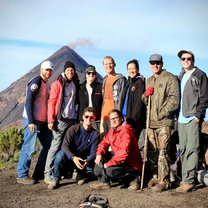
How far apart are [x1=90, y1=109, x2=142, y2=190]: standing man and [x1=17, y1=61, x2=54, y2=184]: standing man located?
1299 millimetres

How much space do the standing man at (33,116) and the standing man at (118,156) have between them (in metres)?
1.30

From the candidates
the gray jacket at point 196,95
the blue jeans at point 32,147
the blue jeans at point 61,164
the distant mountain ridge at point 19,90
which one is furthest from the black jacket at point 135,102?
the distant mountain ridge at point 19,90

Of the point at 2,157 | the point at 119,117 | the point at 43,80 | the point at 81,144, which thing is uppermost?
the point at 43,80

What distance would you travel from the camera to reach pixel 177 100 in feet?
21.2

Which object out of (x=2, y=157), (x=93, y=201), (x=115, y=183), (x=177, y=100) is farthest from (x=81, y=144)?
(x=2, y=157)

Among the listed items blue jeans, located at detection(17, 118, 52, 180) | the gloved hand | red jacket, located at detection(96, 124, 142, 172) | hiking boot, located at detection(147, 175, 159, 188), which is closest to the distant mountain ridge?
blue jeans, located at detection(17, 118, 52, 180)

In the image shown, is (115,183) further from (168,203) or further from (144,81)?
(144,81)

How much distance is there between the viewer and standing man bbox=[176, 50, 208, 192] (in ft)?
20.5

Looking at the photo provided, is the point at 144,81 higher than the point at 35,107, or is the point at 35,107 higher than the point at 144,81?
the point at 144,81

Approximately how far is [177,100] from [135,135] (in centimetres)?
116

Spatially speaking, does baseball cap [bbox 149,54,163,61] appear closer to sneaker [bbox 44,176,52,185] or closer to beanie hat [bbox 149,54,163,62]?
beanie hat [bbox 149,54,163,62]

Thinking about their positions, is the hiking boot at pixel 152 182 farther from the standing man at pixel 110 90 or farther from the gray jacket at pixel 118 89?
the gray jacket at pixel 118 89

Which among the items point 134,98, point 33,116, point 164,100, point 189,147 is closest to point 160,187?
point 189,147

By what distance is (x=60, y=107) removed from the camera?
7.16 meters
